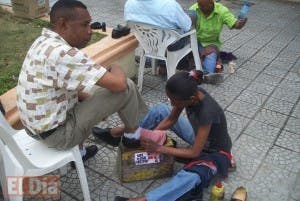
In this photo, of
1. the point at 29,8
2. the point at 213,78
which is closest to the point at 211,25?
the point at 213,78

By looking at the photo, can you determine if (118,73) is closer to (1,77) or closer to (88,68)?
(88,68)

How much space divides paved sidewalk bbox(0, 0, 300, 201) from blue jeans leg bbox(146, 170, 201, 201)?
0.32 m

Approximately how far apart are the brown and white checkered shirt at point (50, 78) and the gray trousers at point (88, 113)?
0.30 feet

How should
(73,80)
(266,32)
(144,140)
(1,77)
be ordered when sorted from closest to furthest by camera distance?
(73,80)
(144,140)
(1,77)
(266,32)

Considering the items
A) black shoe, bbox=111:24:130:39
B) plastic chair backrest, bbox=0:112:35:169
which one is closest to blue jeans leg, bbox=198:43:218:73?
black shoe, bbox=111:24:130:39

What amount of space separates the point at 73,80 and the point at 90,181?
104 cm

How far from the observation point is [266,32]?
6.39 metres

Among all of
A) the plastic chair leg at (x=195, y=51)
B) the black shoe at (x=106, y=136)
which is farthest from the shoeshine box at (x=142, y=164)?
the plastic chair leg at (x=195, y=51)

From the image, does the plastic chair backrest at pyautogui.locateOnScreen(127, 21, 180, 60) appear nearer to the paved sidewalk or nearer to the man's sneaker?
the paved sidewalk

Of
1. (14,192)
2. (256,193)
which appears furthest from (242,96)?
(14,192)

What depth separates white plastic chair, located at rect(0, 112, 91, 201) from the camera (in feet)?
6.84

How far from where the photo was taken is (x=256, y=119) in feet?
12.2

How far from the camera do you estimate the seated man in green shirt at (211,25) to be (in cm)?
450

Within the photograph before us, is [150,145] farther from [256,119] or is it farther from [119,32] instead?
[119,32]
